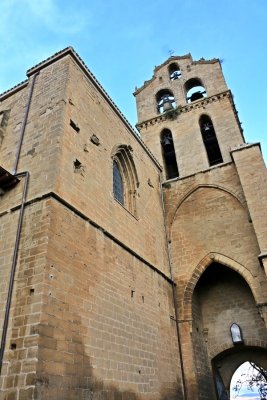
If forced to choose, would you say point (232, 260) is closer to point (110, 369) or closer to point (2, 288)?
point (110, 369)

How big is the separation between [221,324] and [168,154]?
6303 mm

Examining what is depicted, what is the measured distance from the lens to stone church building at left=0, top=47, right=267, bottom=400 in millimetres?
4555

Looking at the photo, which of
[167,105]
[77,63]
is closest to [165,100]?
[167,105]

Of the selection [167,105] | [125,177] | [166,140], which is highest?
[167,105]

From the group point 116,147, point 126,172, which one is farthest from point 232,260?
point 116,147

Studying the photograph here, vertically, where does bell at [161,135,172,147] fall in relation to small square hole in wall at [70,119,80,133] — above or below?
above

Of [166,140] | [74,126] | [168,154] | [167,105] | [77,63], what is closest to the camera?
[74,126]

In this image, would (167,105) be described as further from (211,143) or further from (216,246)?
(216,246)

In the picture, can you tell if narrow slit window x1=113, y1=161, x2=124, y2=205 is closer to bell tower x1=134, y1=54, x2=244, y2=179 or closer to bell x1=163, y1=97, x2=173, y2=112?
bell tower x1=134, y1=54, x2=244, y2=179

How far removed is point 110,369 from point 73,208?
2592 mm

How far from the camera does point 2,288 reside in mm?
4738

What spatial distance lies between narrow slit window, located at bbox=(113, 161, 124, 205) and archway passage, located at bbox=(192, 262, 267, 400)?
3328 mm

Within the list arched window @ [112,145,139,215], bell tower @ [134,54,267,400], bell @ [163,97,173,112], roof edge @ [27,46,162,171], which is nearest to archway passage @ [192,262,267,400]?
bell tower @ [134,54,267,400]

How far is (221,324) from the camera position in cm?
944
